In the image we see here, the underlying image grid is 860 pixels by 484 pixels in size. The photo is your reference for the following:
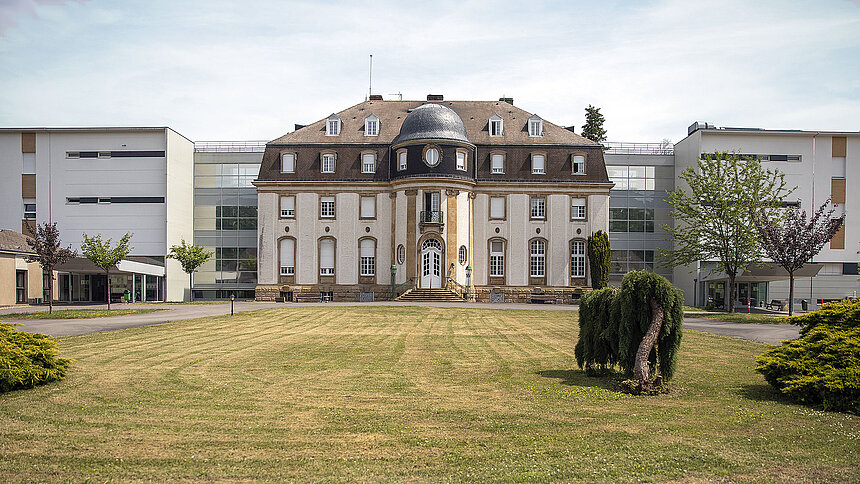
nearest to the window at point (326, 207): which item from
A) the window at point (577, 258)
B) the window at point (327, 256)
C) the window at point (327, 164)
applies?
the window at point (327, 256)

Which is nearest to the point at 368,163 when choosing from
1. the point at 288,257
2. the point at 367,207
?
the point at 367,207

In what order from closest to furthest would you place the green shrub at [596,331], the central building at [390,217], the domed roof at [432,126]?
the green shrub at [596,331] → the domed roof at [432,126] → the central building at [390,217]

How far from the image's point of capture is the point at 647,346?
11297mm

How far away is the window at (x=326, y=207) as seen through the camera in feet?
156

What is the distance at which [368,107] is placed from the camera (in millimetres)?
52094

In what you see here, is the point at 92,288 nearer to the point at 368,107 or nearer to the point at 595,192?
the point at 368,107

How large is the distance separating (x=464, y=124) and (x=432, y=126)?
571 centimetres

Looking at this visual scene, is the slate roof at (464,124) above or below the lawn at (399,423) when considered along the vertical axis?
above

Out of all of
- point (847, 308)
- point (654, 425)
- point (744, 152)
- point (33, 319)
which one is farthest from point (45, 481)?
point (744, 152)

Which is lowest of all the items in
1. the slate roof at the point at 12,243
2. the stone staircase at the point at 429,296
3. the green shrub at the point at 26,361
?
the stone staircase at the point at 429,296

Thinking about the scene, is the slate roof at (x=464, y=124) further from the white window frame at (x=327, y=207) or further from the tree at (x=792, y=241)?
the tree at (x=792, y=241)

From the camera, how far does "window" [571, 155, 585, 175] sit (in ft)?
156

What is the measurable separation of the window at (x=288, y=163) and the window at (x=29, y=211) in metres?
19.9

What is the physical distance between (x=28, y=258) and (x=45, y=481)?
1561 inches
